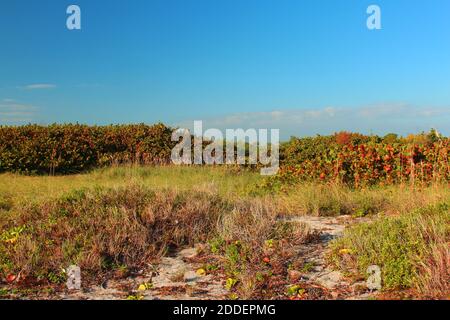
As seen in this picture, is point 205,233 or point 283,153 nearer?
point 205,233

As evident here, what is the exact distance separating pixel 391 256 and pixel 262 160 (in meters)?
11.9

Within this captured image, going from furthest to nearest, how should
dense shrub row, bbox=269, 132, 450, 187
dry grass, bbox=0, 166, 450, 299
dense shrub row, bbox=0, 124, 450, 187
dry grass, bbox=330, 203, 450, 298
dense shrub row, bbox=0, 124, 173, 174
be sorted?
dense shrub row, bbox=0, 124, 173, 174, dense shrub row, bbox=0, 124, 450, 187, dense shrub row, bbox=269, 132, 450, 187, dry grass, bbox=0, 166, 450, 299, dry grass, bbox=330, 203, 450, 298

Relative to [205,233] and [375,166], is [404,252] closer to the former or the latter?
[205,233]

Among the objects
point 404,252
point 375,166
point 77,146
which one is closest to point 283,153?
point 375,166

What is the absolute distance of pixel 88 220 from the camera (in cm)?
700

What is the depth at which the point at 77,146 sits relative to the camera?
1616 cm

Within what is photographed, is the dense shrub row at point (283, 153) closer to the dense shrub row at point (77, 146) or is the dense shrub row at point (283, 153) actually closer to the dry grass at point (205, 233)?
the dense shrub row at point (77, 146)

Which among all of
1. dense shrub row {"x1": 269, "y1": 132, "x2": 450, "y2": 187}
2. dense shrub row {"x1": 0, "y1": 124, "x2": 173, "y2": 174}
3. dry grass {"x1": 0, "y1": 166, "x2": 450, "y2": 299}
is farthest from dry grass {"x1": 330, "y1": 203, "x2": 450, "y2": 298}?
dense shrub row {"x1": 0, "y1": 124, "x2": 173, "y2": 174}

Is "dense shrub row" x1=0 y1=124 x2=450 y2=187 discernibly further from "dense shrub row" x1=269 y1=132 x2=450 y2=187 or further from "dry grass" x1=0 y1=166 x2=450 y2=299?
"dry grass" x1=0 y1=166 x2=450 y2=299

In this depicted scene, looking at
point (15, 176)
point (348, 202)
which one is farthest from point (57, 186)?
point (348, 202)

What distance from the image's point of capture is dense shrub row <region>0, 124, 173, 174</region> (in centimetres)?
1519

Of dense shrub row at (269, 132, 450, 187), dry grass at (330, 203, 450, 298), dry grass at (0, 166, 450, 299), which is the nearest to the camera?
Result: dry grass at (330, 203, 450, 298)

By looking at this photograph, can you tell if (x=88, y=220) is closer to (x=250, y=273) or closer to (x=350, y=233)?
(x=250, y=273)
